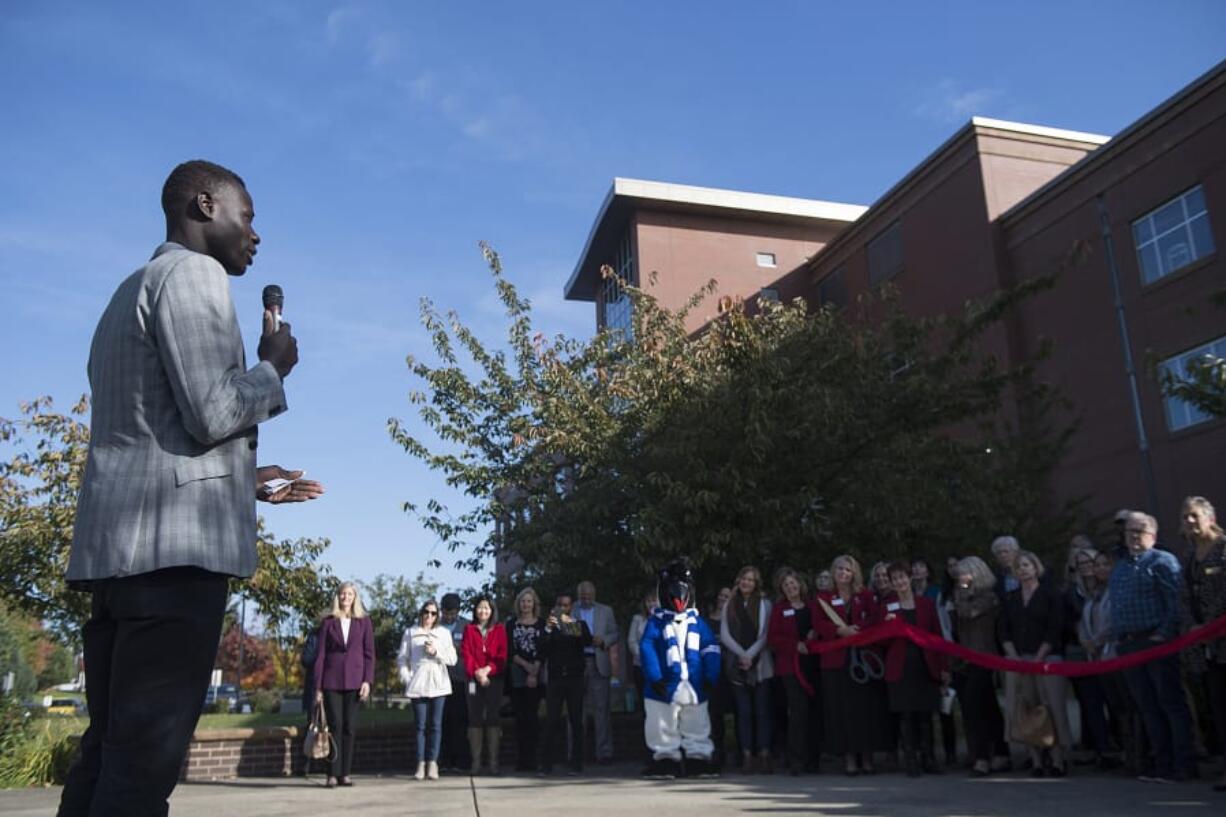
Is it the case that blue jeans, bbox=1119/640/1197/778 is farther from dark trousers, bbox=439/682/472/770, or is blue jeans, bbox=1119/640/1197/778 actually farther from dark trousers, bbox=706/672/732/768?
dark trousers, bbox=439/682/472/770

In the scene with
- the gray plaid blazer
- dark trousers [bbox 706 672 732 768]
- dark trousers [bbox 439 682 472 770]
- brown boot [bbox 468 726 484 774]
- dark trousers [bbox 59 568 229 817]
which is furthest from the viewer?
dark trousers [bbox 439 682 472 770]

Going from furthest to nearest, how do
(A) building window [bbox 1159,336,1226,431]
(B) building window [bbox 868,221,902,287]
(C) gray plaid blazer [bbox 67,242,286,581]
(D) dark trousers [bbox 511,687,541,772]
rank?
(B) building window [bbox 868,221,902,287] < (A) building window [bbox 1159,336,1226,431] < (D) dark trousers [bbox 511,687,541,772] < (C) gray plaid blazer [bbox 67,242,286,581]

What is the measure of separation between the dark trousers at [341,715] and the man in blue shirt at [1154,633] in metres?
6.96

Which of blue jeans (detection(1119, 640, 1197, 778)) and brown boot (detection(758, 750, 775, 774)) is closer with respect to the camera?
blue jeans (detection(1119, 640, 1197, 778))

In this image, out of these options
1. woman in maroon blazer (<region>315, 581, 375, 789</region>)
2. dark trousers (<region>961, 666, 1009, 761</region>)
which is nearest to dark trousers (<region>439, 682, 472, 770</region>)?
woman in maroon blazer (<region>315, 581, 375, 789</region>)

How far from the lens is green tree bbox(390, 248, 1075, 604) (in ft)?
37.5

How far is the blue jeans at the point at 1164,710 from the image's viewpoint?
24.0ft

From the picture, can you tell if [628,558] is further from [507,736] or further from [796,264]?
[796,264]

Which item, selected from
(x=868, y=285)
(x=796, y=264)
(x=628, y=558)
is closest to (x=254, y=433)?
(x=628, y=558)

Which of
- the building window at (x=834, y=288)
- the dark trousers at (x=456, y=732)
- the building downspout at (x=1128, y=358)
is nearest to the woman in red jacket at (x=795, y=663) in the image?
the dark trousers at (x=456, y=732)

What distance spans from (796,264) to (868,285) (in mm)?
7674

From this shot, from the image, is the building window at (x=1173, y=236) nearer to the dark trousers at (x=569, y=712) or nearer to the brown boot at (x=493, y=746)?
the dark trousers at (x=569, y=712)

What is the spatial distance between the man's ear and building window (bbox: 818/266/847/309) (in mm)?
33918

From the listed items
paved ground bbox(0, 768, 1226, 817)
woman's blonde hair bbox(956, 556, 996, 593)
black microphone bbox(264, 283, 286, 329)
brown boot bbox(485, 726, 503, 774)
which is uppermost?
black microphone bbox(264, 283, 286, 329)
